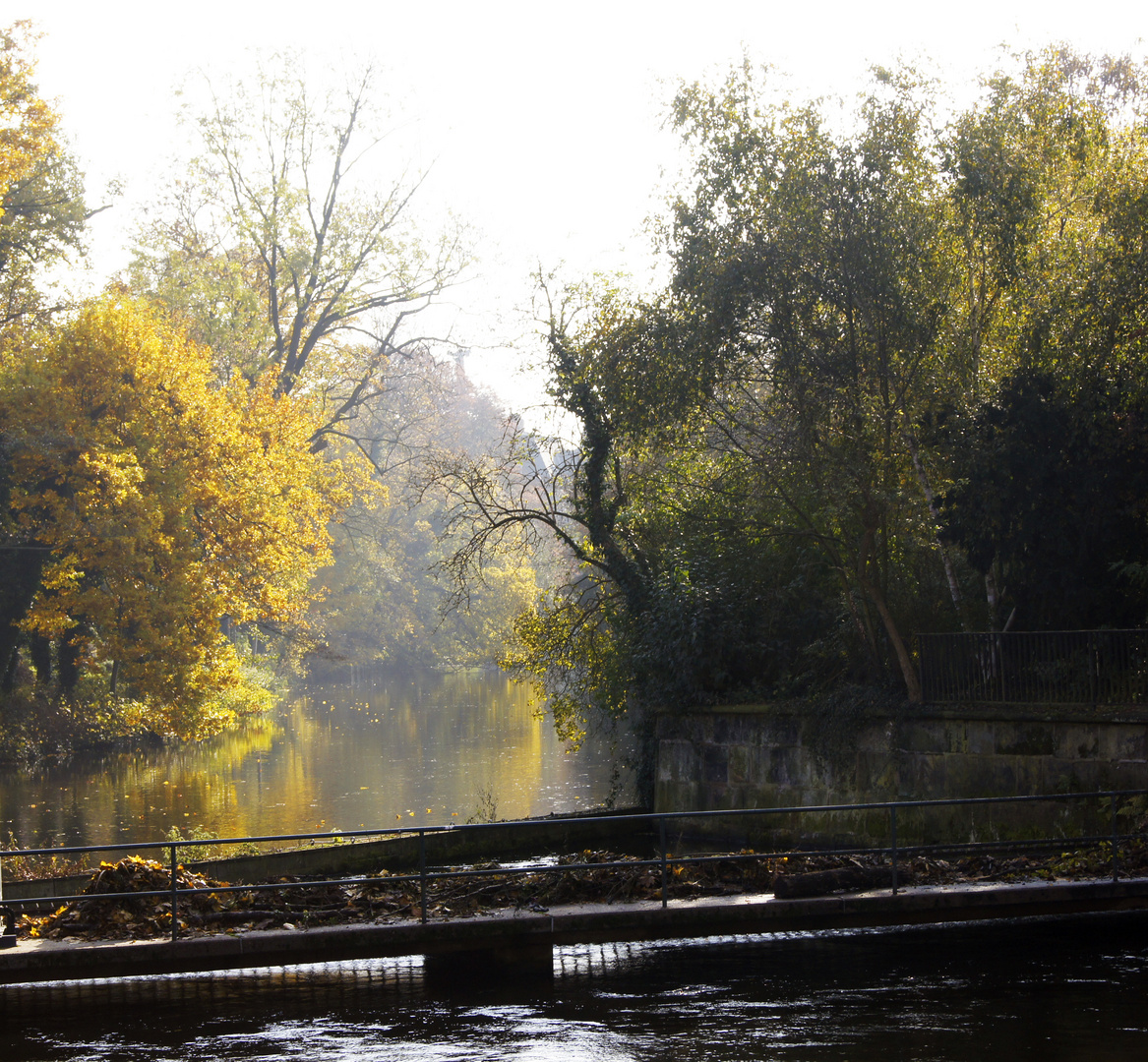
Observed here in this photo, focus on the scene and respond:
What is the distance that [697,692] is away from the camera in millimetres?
19906

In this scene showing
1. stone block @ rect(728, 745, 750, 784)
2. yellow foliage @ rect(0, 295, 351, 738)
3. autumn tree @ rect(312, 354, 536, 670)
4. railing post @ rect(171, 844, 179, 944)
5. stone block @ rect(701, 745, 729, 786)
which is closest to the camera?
railing post @ rect(171, 844, 179, 944)

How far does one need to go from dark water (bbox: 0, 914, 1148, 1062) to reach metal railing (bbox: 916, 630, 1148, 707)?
10.3 ft

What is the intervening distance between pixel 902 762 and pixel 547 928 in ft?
24.7

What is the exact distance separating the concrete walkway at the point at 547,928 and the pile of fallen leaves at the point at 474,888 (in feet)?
0.91

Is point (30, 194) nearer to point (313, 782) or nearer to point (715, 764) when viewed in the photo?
point (313, 782)

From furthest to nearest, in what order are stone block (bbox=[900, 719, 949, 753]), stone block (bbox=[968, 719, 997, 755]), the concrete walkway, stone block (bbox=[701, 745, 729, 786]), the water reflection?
the water reflection → stone block (bbox=[701, 745, 729, 786]) → stone block (bbox=[900, 719, 949, 753]) → stone block (bbox=[968, 719, 997, 755]) → the concrete walkway

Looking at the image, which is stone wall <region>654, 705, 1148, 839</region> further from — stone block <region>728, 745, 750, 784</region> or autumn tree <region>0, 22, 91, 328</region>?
autumn tree <region>0, 22, 91, 328</region>

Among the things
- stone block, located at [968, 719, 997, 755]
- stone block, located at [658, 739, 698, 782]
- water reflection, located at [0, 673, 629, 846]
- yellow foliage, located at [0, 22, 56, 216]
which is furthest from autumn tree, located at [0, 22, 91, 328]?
stone block, located at [968, 719, 997, 755]

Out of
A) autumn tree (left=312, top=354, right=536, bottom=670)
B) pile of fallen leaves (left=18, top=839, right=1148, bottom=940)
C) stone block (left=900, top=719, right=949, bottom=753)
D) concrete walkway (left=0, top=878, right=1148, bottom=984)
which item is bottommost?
concrete walkway (left=0, top=878, right=1148, bottom=984)

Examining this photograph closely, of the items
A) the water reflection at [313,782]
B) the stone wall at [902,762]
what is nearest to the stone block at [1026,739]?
the stone wall at [902,762]

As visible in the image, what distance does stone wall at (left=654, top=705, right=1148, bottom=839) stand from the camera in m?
14.4

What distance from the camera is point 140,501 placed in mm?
29531

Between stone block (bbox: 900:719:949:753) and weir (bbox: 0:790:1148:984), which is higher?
stone block (bbox: 900:719:949:753)

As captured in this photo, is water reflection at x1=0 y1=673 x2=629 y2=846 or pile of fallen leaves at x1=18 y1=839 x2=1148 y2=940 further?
water reflection at x1=0 y1=673 x2=629 y2=846
